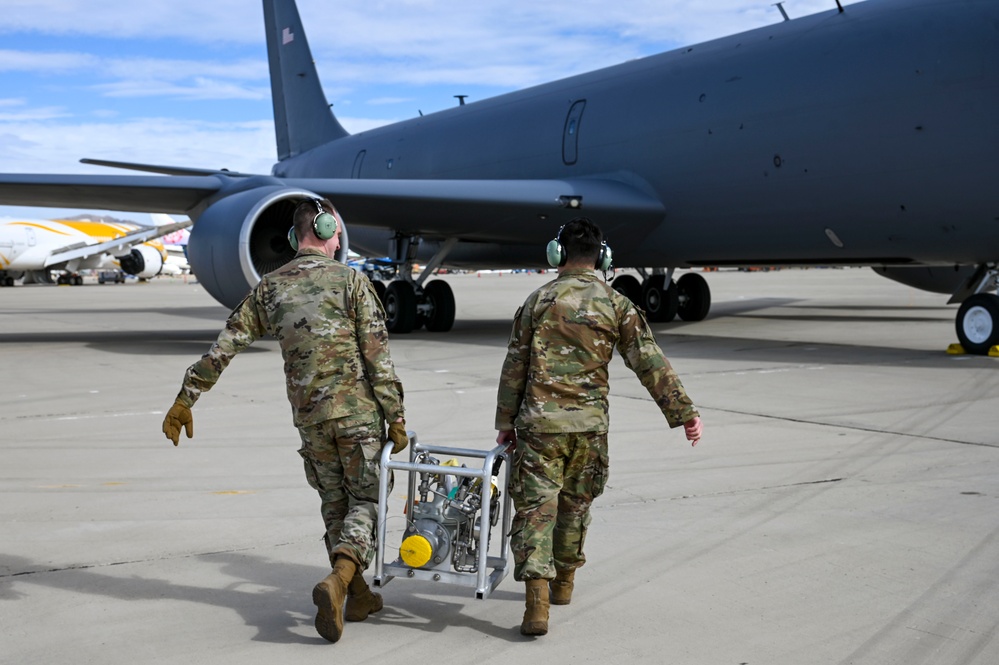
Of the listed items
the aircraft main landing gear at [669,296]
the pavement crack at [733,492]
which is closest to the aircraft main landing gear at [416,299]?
the aircraft main landing gear at [669,296]

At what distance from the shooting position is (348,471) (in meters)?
3.35

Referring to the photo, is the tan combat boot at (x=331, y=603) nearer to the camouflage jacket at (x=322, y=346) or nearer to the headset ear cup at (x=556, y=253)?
the camouflage jacket at (x=322, y=346)

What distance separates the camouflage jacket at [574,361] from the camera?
3318 mm

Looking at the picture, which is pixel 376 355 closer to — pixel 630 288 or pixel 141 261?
pixel 630 288

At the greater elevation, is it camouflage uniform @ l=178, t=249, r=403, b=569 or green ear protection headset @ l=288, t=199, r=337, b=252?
green ear protection headset @ l=288, t=199, r=337, b=252

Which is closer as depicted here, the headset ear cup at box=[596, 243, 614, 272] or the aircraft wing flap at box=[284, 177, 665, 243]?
the headset ear cup at box=[596, 243, 614, 272]

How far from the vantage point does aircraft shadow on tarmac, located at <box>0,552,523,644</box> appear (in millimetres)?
3246

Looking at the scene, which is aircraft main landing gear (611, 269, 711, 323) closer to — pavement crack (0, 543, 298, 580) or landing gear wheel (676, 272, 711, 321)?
landing gear wheel (676, 272, 711, 321)

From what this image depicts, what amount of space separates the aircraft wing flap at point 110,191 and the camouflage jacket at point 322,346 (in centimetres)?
901

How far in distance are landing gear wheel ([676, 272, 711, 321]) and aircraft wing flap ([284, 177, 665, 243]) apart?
14.6 ft

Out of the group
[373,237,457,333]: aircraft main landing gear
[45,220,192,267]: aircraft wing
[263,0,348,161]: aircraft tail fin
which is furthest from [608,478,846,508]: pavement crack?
[45,220,192,267]: aircraft wing

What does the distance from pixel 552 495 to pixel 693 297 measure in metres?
14.0

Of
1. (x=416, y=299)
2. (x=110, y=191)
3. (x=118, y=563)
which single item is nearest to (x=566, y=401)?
(x=118, y=563)

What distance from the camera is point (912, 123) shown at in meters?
9.45
